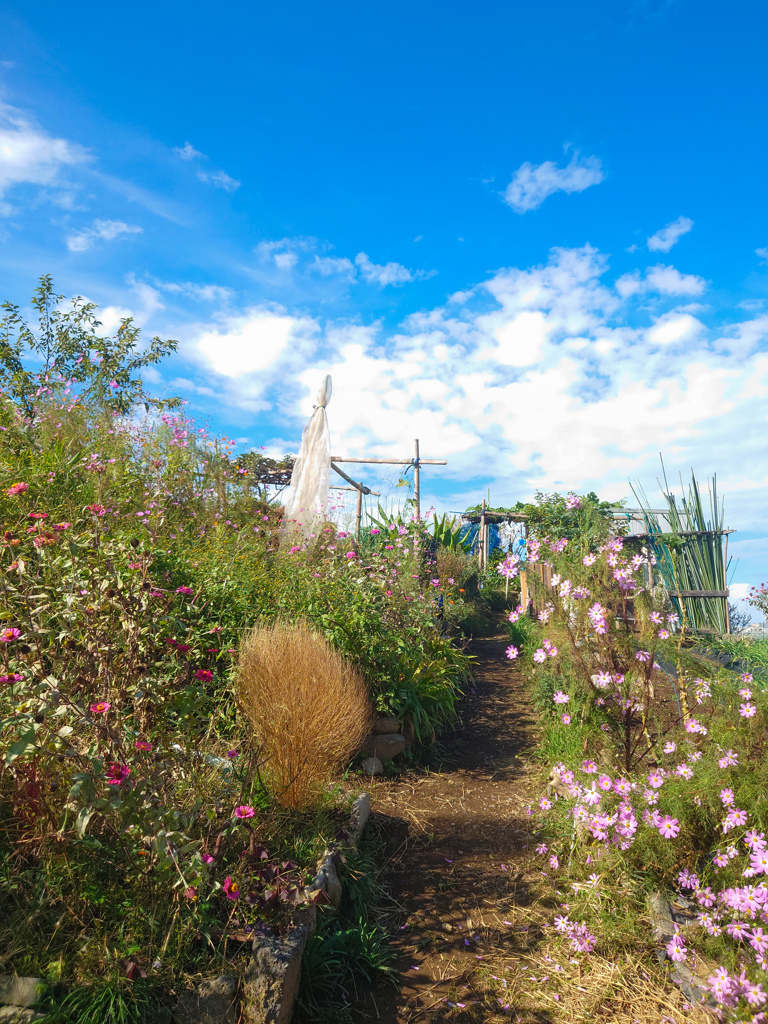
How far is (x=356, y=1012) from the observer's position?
7.21 ft

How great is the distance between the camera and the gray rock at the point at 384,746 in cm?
427

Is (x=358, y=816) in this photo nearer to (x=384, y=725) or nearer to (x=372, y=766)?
(x=372, y=766)

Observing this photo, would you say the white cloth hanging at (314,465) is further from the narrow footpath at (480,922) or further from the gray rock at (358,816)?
the gray rock at (358,816)

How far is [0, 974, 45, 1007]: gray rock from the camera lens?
5.49ft

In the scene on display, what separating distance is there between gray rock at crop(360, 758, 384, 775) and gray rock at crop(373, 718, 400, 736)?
21cm

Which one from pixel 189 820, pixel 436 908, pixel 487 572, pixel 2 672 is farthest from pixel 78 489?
pixel 487 572

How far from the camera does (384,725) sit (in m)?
4.36

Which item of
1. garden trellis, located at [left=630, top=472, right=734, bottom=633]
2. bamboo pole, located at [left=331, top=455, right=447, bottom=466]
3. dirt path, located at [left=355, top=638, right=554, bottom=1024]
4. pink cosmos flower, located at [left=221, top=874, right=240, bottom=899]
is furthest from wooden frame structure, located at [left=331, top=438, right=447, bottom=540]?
pink cosmos flower, located at [left=221, top=874, right=240, bottom=899]

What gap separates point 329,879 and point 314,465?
280 inches

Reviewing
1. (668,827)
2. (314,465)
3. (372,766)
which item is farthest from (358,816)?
(314,465)

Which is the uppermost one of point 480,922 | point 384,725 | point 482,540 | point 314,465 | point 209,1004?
point 314,465

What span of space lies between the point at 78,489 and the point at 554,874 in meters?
3.99

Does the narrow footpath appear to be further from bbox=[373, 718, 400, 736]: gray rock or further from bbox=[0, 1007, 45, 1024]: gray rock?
bbox=[0, 1007, 45, 1024]: gray rock

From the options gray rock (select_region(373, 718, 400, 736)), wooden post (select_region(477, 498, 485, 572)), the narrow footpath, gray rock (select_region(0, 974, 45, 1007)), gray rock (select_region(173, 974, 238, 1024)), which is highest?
wooden post (select_region(477, 498, 485, 572))
